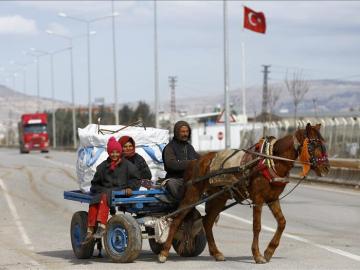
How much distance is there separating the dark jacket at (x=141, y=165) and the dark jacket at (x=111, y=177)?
34 centimetres

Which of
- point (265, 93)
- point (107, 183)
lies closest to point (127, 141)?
point (107, 183)

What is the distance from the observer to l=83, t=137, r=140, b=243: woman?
1123cm

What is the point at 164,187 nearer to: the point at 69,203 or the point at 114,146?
the point at 114,146

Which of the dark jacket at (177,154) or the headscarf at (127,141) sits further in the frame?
the headscarf at (127,141)

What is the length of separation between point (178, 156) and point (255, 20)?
3325 cm

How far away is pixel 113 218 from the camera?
444 inches

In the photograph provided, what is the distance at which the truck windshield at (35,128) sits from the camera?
7750 centimetres

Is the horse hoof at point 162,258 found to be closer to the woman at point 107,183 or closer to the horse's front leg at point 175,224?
the horse's front leg at point 175,224

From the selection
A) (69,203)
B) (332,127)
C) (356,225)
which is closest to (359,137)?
(332,127)

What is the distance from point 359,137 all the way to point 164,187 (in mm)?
28493

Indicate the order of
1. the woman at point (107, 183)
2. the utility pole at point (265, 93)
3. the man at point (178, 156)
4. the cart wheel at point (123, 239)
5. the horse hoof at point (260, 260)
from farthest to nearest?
the utility pole at point (265, 93)
the man at point (178, 156)
the woman at point (107, 183)
the cart wheel at point (123, 239)
the horse hoof at point (260, 260)

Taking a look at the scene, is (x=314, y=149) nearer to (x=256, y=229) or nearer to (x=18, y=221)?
(x=256, y=229)

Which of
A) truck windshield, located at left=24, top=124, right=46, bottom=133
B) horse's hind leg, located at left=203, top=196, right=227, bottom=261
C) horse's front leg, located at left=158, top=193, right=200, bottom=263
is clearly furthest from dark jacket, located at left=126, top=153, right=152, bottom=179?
truck windshield, located at left=24, top=124, right=46, bottom=133

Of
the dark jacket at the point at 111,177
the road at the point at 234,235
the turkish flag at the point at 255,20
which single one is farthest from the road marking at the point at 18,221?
the turkish flag at the point at 255,20
